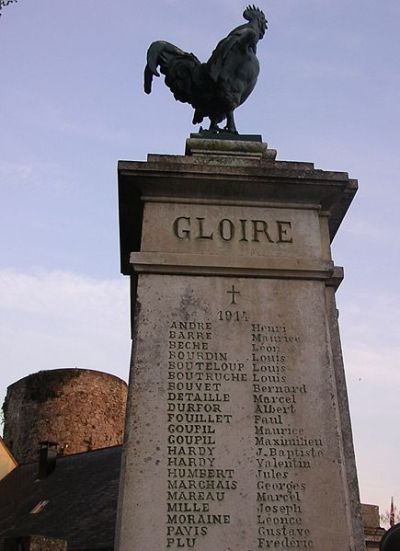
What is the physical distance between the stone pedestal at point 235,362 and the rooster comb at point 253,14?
1.53 metres

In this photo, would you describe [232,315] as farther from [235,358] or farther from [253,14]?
[253,14]

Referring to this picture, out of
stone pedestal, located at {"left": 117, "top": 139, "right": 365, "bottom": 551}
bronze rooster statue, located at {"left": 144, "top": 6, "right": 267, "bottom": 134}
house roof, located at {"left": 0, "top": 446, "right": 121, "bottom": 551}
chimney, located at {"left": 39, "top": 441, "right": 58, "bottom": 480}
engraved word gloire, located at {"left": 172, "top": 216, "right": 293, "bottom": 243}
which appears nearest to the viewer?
stone pedestal, located at {"left": 117, "top": 139, "right": 365, "bottom": 551}

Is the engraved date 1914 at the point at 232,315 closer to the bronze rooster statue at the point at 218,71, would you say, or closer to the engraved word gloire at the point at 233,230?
the engraved word gloire at the point at 233,230

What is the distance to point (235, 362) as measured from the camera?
18.5 feet

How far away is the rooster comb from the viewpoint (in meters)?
7.34

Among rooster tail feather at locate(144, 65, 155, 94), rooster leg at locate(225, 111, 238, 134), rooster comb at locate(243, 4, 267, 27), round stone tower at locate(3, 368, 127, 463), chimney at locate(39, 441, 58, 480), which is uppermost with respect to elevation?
round stone tower at locate(3, 368, 127, 463)

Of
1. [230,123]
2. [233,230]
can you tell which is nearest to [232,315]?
[233,230]

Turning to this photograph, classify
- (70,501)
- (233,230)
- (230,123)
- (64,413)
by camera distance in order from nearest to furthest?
(233,230), (230,123), (70,501), (64,413)

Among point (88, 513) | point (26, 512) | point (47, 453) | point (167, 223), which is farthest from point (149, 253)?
point (47, 453)

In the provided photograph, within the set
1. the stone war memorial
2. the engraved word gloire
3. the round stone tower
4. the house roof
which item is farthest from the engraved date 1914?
the round stone tower

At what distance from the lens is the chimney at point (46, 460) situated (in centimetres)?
3281

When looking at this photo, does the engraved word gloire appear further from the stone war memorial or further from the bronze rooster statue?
the bronze rooster statue

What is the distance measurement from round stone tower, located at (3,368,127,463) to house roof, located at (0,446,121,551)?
20.8 ft

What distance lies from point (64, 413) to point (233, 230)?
38.3 meters
